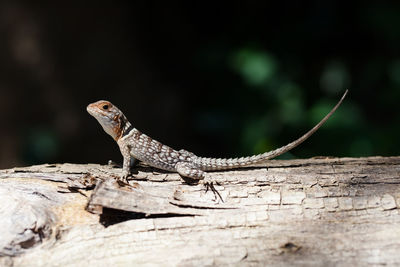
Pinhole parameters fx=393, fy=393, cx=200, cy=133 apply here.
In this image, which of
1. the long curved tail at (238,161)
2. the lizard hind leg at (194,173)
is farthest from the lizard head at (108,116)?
the long curved tail at (238,161)

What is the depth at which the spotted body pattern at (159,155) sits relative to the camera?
4.62 m

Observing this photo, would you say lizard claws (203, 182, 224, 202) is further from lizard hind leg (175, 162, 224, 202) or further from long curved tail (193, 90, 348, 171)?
long curved tail (193, 90, 348, 171)

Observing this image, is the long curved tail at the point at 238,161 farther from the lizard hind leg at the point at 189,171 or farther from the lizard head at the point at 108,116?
the lizard head at the point at 108,116

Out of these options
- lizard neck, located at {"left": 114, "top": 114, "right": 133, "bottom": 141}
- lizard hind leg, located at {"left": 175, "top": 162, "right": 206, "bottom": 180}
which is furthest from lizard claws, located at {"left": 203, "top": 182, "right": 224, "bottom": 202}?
lizard neck, located at {"left": 114, "top": 114, "right": 133, "bottom": 141}

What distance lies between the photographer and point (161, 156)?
4992mm

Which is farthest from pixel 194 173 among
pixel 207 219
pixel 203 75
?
pixel 203 75

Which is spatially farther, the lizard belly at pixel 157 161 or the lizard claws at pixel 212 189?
the lizard belly at pixel 157 161

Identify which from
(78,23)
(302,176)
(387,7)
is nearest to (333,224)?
(302,176)

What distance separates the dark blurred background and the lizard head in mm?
2132

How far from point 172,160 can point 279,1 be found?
421cm

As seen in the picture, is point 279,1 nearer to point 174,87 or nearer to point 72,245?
point 174,87

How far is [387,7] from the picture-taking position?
22.2ft

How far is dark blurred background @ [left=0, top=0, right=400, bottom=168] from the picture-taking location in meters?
6.81

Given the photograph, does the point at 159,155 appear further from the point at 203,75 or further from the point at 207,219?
the point at 203,75
